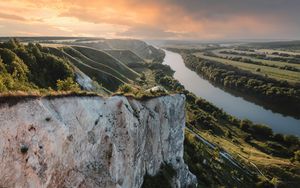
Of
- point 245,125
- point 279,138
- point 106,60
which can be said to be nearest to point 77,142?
point 279,138

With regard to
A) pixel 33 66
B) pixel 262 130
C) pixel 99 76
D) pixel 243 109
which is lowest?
pixel 243 109

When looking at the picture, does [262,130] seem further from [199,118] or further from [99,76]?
[99,76]

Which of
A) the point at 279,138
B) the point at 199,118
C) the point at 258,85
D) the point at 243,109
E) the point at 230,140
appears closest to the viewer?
the point at 230,140

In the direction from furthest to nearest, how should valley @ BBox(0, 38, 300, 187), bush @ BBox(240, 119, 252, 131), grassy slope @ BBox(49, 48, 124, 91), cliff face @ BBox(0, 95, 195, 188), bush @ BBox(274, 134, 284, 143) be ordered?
bush @ BBox(240, 119, 252, 131), bush @ BBox(274, 134, 284, 143), grassy slope @ BBox(49, 48, 124, 91), valley @ BBox(0, 38, 300, 187), cliff face @ BBox(0, 95, 195, 188)

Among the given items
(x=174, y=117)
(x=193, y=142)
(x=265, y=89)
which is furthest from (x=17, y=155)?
(x=265, y=89)

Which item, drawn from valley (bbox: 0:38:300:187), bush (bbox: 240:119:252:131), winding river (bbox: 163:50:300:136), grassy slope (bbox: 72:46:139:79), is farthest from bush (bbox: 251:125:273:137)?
grassy slope (bbox: 72:46:139:79)

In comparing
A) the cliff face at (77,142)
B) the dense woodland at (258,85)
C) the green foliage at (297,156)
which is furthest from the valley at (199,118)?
the dense woodland at (258,85)

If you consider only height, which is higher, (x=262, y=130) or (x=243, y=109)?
(x=262, y=130)

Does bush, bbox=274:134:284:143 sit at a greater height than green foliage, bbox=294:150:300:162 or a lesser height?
lesser

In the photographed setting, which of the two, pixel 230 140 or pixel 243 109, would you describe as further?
pixel 243 109

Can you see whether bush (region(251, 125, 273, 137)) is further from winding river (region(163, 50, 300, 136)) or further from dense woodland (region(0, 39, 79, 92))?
dense woodland (region(0, 39, 79, 92))
